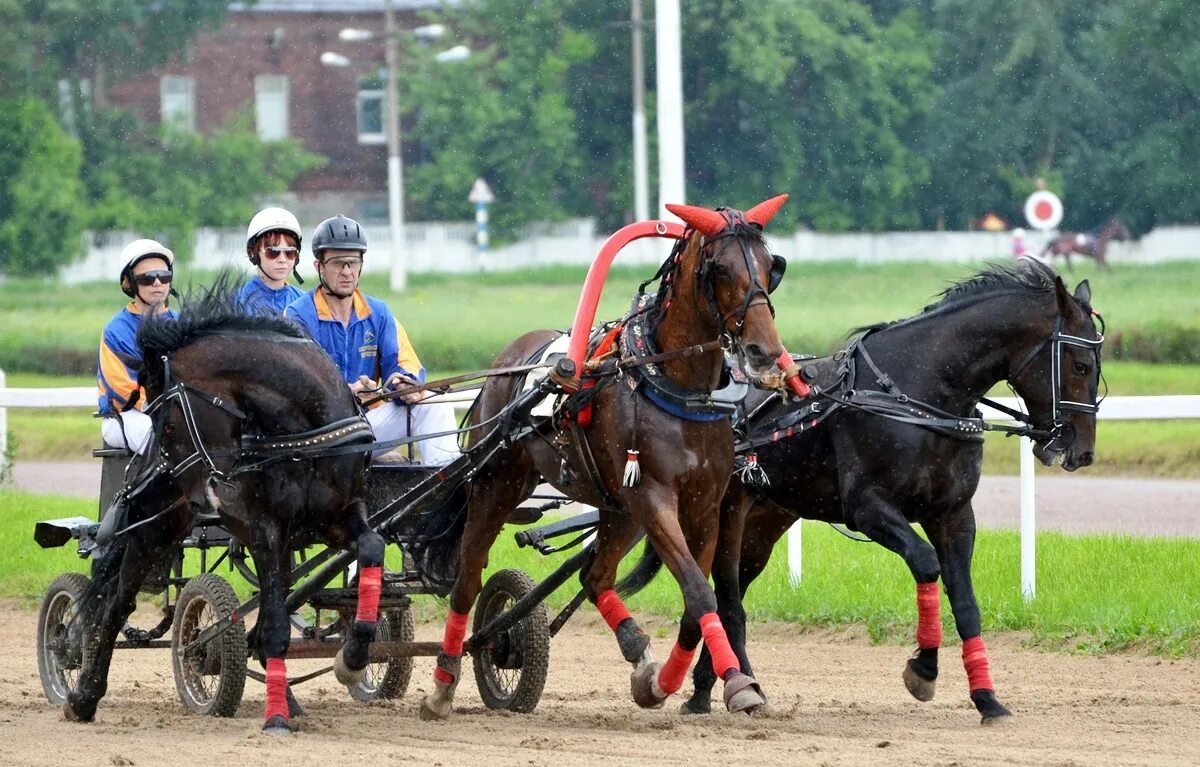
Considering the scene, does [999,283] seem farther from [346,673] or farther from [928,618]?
[346,673]

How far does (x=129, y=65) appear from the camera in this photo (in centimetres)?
3195

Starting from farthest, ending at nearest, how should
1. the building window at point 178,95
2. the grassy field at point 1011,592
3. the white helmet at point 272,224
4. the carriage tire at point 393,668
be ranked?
the building window at point 178,95 → the grassy field at point 1011,592 → the carriage tire at point 393,668 → the white helmet at point 272,224

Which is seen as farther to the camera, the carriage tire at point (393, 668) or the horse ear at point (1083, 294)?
the carriage tire at point (393, 668)

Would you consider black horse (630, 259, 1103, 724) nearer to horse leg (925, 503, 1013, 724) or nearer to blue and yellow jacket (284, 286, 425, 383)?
horse leg (925, 503, 1013, 724)

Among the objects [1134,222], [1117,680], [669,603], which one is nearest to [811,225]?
[1134,222]

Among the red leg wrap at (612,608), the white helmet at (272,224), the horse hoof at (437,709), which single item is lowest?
the horse hoof at (437,709)

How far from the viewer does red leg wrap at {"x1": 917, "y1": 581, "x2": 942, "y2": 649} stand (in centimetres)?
698

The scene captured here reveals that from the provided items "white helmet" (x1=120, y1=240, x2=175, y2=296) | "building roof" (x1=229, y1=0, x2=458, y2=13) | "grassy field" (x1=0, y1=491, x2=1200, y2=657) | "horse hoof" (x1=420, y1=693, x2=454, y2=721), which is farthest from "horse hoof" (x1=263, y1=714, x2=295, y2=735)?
"building roof" (x1=229, y1=0, x2=458, y2=13)

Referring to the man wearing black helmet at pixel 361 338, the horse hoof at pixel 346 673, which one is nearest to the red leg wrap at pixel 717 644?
the horse hoof at pixel 346 673

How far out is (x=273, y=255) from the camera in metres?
7.97

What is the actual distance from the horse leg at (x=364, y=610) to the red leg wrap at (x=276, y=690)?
0.69ft

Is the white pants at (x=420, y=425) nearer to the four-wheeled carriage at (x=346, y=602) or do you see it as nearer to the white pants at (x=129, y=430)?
the four-wheeled carriage at (x=346, y=602)

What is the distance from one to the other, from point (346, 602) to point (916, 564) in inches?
88.0

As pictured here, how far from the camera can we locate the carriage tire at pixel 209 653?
7133mm
